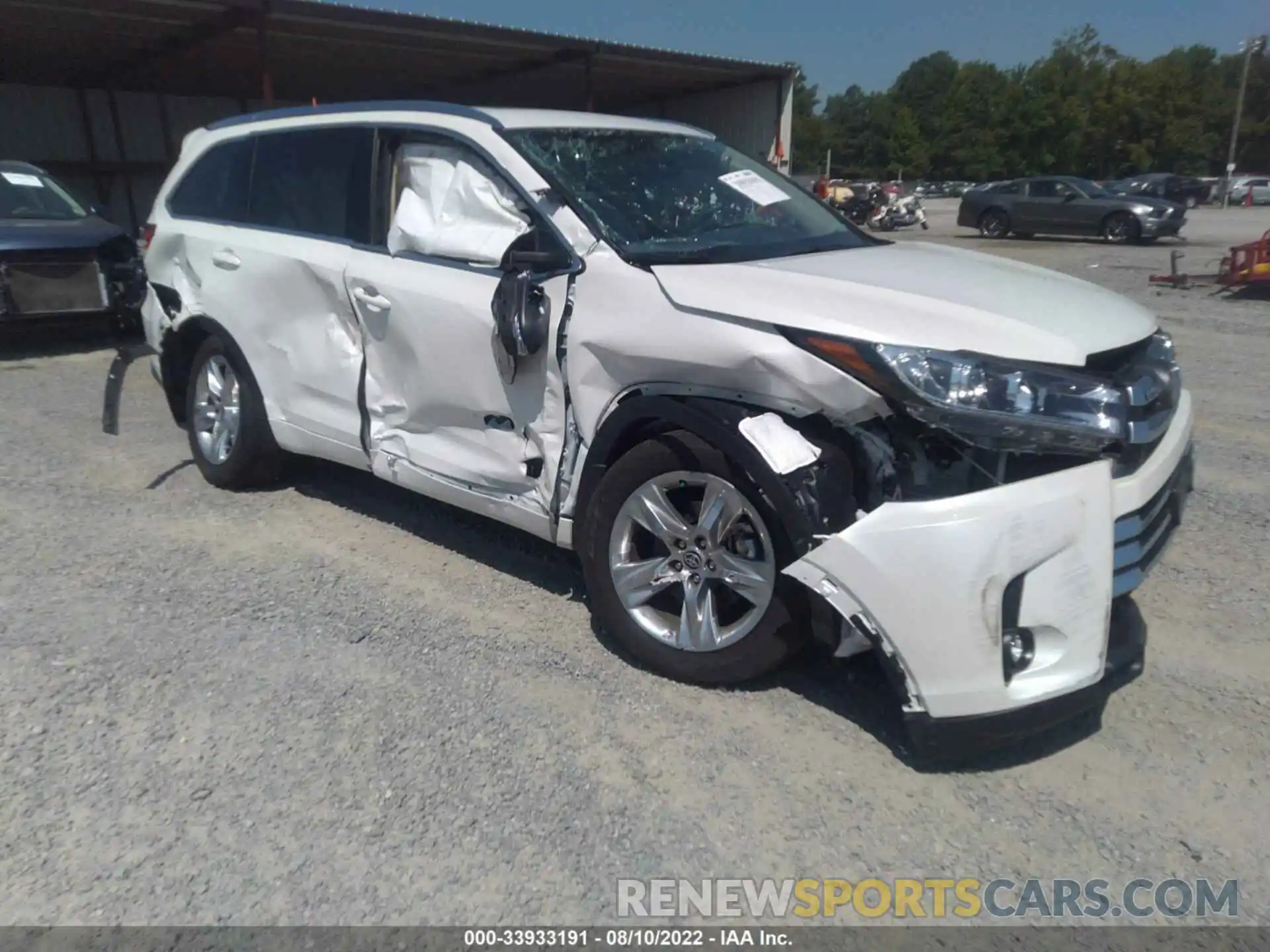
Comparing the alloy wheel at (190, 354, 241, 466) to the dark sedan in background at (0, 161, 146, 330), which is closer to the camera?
the alloy wheel at (190, 354, 241, 466)

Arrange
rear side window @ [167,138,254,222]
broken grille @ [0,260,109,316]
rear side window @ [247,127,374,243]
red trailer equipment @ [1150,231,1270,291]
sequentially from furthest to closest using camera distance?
red trailer equipment @ [1150,231,1270,291]
broken grille @ [0,260,109,316]
rear side window @ [167,138,254,222]
rear side window @ [247,127,374,243]

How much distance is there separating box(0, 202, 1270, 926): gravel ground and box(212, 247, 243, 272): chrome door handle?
1.28 meters

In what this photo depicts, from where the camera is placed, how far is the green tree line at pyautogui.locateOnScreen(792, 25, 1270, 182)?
65.6 metres

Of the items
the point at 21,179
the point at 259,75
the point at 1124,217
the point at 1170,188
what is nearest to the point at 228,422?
the point at 21,179

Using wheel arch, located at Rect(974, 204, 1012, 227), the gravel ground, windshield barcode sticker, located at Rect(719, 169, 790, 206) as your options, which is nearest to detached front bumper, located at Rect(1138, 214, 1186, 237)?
wheel arch, located at Rect(974, 204, 1012, 227)

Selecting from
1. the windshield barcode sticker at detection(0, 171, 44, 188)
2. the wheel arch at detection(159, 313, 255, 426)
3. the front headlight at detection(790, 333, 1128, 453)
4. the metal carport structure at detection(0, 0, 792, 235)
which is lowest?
the wheel arch at detection(159, 313, 255, 426)

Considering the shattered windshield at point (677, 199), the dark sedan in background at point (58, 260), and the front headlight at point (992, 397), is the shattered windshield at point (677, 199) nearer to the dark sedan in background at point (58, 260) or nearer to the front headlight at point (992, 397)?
the front headlight at point (992, 397)

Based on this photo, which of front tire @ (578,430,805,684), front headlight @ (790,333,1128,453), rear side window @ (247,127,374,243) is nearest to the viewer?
front headlight @ (790,333,1128,453)

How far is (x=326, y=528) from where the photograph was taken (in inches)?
182

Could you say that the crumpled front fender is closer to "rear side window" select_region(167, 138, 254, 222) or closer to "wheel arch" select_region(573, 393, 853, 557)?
"wheel arch" select_region(573, 393, 853, 557)

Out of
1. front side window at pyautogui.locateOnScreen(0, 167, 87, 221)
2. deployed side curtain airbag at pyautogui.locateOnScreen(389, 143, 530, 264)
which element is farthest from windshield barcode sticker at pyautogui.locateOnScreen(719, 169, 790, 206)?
front side window at pyautogui.locateOnScreen(0, 167, 87, 221)

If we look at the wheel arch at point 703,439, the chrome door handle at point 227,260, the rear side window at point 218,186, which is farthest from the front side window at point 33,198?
the wheel arch at point 703,439

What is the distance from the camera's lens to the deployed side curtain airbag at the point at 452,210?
3.64 metres

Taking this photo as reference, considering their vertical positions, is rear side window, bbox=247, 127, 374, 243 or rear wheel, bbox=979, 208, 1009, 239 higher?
rear side window, bbox=247, 127, 374, 243
